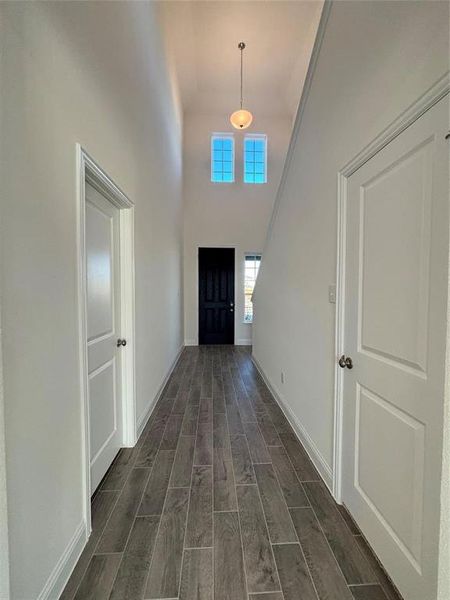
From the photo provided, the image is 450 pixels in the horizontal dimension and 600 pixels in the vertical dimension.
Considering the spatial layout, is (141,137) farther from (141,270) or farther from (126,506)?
(126,506)

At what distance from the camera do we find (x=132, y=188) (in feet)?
7.90

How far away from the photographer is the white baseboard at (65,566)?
3.78ft

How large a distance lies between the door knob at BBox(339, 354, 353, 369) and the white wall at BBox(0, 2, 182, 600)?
143cm

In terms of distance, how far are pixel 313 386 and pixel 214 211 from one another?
5.40 metres

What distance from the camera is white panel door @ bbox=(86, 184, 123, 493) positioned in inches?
70.6

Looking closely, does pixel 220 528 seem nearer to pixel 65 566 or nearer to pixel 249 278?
pixel 65 566

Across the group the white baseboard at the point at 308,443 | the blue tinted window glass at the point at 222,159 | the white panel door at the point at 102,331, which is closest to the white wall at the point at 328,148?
the white baseboard at the point at 308,443

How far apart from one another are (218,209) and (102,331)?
5.36 meters

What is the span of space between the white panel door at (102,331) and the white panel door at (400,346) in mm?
1539

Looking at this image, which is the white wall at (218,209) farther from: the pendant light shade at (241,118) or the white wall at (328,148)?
the white wall at (328,148)

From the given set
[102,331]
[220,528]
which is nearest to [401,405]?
[220,528]

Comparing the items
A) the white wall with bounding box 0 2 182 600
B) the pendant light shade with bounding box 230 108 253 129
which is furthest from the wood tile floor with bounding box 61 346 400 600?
the pendant light shade with bounding box 230 108 253 129

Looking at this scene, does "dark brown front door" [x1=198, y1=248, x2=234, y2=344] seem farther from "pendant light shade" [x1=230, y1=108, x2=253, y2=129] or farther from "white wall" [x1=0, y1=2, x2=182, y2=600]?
"white wall" [x1=0, y1=2, x2=182, y2=600]

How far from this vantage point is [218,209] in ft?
22.2
